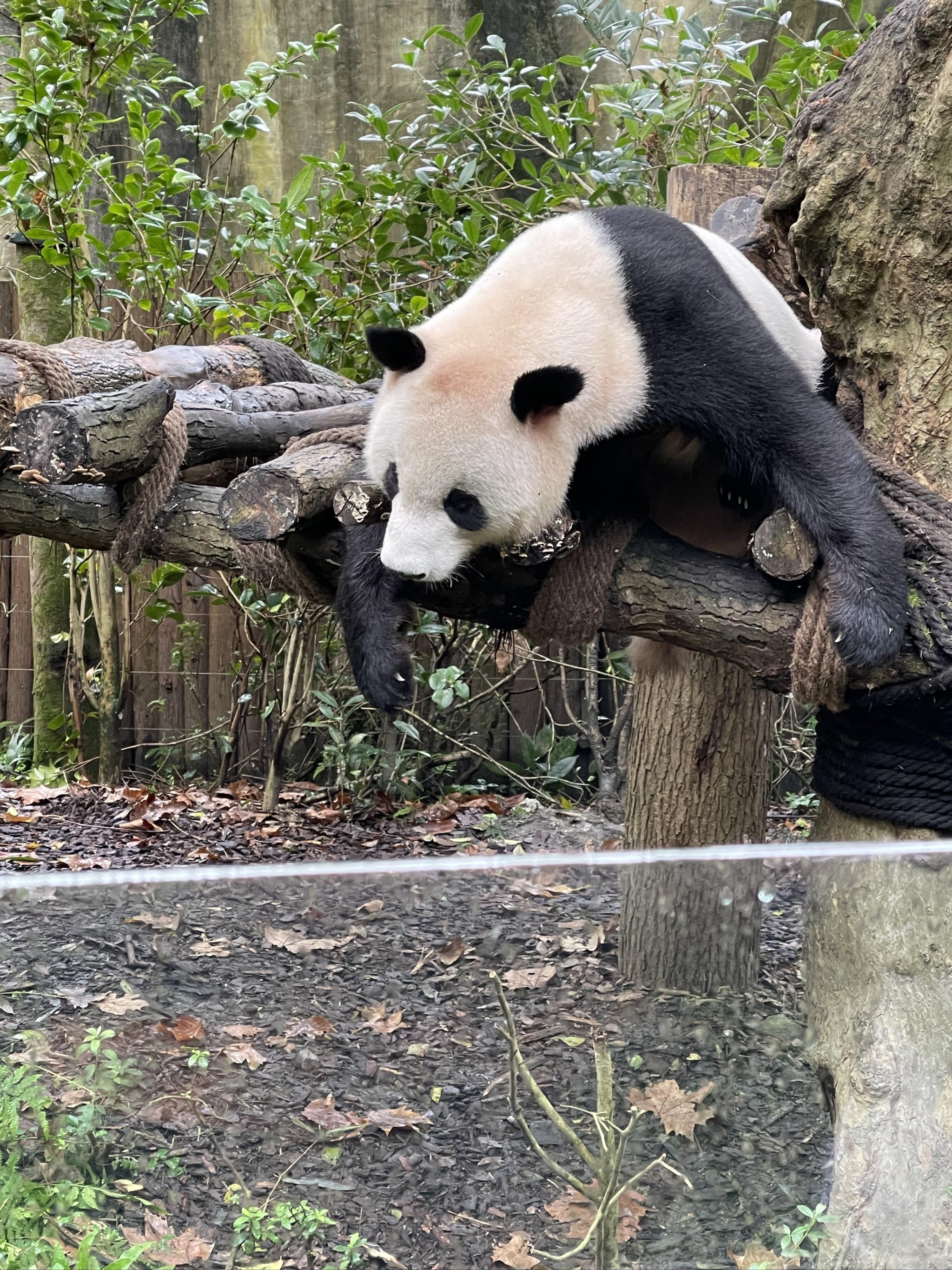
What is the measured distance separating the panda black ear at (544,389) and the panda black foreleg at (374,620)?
0.36 metres

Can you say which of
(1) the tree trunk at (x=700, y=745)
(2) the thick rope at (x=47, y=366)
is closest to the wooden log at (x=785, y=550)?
(1) the tree trunk at (x=700, y=745)

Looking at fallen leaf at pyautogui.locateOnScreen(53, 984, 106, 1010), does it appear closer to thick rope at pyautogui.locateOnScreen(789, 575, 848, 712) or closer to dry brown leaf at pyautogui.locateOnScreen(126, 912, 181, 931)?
dry brown leaf at pyautogui.locateOnScreen(126, 912, 181, 931)

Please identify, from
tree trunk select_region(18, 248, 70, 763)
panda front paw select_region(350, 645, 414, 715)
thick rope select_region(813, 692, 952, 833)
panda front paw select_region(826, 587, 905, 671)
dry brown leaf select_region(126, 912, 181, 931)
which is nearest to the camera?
dry brown leaf select_region(126, 912, 181, 931)

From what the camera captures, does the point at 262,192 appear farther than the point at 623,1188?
Yes

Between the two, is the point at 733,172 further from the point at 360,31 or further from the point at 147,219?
the point at 360,31

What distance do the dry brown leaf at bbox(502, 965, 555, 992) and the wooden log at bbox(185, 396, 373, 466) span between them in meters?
1.49

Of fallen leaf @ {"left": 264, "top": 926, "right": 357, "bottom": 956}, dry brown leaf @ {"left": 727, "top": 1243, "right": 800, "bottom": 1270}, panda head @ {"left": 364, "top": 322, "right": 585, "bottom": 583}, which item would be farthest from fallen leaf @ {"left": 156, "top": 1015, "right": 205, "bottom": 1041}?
panda head @ {"left": 364, "top": 322, "right": 585, "bottom": 583}

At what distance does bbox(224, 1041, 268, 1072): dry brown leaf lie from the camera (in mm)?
1227

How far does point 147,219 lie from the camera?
3760 mm

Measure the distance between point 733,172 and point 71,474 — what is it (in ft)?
6.30

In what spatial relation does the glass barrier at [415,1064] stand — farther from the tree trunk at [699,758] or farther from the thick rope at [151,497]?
the tree trunk at [699,758]

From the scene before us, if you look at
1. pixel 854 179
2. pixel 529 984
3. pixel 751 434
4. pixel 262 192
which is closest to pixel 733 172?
pixel 854 179

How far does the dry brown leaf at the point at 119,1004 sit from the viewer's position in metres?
1.19

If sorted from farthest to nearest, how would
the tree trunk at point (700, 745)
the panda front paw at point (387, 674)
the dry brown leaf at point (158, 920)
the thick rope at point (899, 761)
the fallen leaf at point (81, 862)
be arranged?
1. the fallen leaf at point (81, 862)
2. the tree trunk at point (700, 745)
3. the panda front paw at point (387, 674)
4. the thick rope at point (899, 761)
5. the dry brown leaf at point (158, 920)
